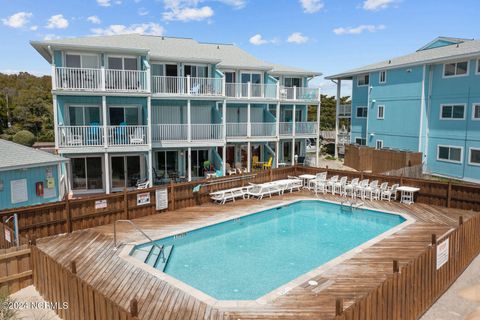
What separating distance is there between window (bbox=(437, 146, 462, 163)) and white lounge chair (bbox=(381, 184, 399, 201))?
32.1 ft

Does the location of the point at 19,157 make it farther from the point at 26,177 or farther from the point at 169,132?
the point at 169,132

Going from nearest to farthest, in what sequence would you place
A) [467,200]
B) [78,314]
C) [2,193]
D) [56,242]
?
1. [78,314]
2. [56,242]
3. [2,193]
4. [467,200]

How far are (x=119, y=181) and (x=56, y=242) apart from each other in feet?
30.8

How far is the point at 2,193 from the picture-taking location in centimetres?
1341

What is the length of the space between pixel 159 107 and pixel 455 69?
20375 mm

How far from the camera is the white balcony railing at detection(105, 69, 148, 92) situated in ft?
63.5

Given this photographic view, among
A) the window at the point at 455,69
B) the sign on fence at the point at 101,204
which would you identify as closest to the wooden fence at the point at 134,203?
the sign on fence at the point at 101,204

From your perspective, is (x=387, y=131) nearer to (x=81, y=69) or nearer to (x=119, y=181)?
(x=119, y=181)

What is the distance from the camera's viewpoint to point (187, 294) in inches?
329

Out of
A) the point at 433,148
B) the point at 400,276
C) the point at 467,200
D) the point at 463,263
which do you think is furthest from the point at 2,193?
the point at 433,148

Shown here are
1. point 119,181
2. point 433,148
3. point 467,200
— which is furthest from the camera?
point 433,148

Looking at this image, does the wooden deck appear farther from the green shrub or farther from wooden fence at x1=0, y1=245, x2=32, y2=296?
the green shrub

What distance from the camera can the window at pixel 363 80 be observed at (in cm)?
3366

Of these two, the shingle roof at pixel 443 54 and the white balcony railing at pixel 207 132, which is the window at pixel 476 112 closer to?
the shingle roof at pixel 443 54
